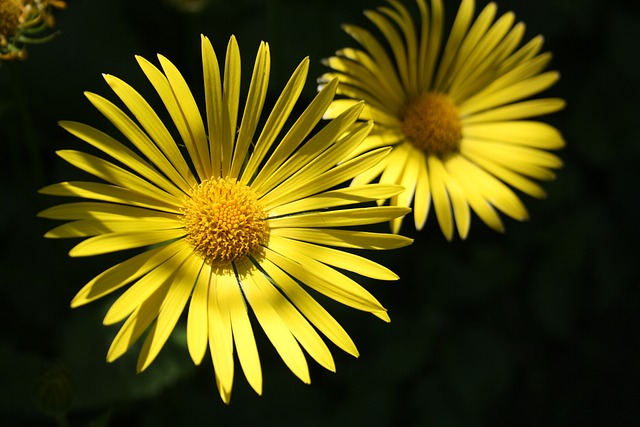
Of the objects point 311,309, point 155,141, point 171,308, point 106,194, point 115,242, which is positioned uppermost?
point 155,141

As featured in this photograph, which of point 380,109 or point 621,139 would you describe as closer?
point 380,109

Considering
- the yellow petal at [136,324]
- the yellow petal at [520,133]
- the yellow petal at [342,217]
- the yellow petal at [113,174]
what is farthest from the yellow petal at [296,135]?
the yellow petal at [520,133]

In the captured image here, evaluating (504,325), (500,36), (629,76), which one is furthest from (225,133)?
(629,76)

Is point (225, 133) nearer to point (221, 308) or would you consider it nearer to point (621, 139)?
point (221, 308)

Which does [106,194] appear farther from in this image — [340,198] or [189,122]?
[340,198]

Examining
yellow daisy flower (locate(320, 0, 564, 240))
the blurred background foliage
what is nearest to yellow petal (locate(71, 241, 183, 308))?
the blurred background foliage

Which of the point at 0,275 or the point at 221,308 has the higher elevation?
the point at 0,275

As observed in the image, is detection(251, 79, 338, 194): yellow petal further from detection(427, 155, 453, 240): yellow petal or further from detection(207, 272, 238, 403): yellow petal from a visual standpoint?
detection(427, 155, 453, 240): yellow petal

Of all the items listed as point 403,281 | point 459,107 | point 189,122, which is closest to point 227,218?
point 189,122
